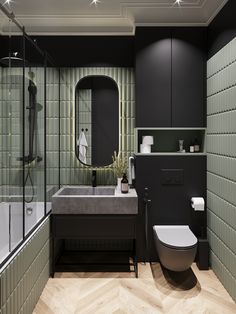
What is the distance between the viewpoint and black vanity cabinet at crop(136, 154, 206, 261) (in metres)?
3.32

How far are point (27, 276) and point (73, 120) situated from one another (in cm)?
189

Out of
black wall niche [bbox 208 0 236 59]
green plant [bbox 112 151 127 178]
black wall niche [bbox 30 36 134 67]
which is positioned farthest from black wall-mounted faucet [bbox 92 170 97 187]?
black wall niche [bbox 208 0 236 59]

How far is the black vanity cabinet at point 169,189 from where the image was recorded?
3324 mm

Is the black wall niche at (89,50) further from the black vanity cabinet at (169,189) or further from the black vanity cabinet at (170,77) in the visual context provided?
the black vanity cabinet at (169,189)

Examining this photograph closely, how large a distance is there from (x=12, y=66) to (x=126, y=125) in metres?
1.46

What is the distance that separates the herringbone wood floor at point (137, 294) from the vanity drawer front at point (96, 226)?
41 cm

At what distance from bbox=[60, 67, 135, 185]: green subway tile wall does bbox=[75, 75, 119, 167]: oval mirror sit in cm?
5

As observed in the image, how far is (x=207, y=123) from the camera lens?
331 cm

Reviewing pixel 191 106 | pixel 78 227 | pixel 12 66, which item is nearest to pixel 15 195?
pixel 78 227

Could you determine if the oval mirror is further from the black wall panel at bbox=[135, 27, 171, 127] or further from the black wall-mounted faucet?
the black wall panel at bbox=[135, 27, 171, 127]

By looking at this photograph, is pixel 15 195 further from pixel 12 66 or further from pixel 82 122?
pixel 82 122

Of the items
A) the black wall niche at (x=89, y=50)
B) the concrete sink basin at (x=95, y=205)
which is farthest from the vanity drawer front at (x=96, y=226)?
the black wall niche at (x=89, y=50)

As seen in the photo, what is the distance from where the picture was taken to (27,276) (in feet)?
7.37

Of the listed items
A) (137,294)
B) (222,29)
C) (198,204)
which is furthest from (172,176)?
(222,29)
